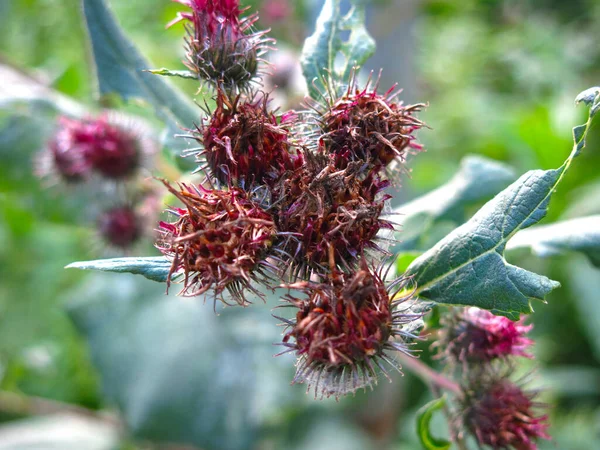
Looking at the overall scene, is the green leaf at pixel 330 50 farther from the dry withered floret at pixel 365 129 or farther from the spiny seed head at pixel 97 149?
the spiny seed head at pixel 97 149

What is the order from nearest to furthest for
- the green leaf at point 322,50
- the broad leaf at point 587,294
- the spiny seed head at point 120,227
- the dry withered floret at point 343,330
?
1. the dry withered floret at point 343,330
2. the green leaf at point 322,50
3. the spiny seed head at point 120,227
4. the broad leaf at point 587,294

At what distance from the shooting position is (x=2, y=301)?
379 centimetres

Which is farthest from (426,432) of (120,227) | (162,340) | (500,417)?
(162,340)

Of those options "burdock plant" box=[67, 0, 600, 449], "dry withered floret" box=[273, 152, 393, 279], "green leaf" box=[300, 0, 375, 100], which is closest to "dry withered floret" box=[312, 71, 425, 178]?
"burdock plant" box=[67, 0, 600, 449]

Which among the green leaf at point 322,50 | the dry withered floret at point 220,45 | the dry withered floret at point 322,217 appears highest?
the green leaf at point 322,50

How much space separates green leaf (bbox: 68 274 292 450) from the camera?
10.3ft

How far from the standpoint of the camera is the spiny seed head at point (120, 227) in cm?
285

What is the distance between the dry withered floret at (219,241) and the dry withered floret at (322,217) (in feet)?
0.21

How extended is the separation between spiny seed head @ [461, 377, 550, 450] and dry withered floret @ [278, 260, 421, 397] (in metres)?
0.51

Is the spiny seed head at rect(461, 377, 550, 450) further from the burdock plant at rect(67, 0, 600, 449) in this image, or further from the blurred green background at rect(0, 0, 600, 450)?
the blurred green background at rect(0, 0, 600, 450)

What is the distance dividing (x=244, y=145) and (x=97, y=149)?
4.75ft

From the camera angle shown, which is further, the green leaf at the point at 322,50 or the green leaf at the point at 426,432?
the green leaf at the point at 322,50

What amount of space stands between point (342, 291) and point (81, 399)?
3681mm

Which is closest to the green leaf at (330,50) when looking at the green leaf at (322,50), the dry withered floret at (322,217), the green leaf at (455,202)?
the green leaf at (322,50)
